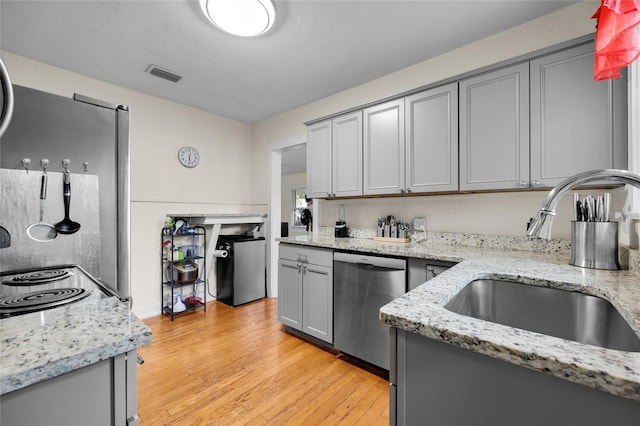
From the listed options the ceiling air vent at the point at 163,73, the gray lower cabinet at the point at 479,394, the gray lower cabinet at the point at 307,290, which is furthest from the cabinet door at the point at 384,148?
the ceiling air vent at the point at 163,73

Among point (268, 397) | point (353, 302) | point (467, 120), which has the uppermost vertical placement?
point (467, 120)

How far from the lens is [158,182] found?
3.29 metres

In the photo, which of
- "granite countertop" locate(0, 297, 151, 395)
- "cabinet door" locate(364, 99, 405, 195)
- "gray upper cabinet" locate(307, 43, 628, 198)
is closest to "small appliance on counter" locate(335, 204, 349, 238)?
"gray upper cabinet" locate(307, 43, 628, 198)

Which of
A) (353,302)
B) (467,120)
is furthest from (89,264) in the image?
(467,120)

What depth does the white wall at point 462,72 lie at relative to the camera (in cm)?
191

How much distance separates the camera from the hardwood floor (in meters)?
1.65

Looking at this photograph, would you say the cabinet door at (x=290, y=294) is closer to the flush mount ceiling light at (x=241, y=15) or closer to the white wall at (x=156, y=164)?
the white wall at (x=156, y=164)

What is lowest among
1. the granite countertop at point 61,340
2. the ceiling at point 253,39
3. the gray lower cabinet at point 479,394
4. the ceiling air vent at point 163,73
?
the gray lower cabinet at point 479,394

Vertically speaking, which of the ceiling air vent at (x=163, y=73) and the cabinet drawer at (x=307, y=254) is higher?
the ceiling air vent at (x=163, y=73)

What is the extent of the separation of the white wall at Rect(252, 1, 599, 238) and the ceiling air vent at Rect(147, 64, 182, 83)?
5.01 feet

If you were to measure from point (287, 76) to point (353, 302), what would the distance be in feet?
7.29

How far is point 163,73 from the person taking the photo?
272cm

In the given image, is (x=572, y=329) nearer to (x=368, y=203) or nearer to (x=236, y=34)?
(x=368, y=203)

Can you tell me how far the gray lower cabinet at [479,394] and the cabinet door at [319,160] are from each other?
2207 millimetres
